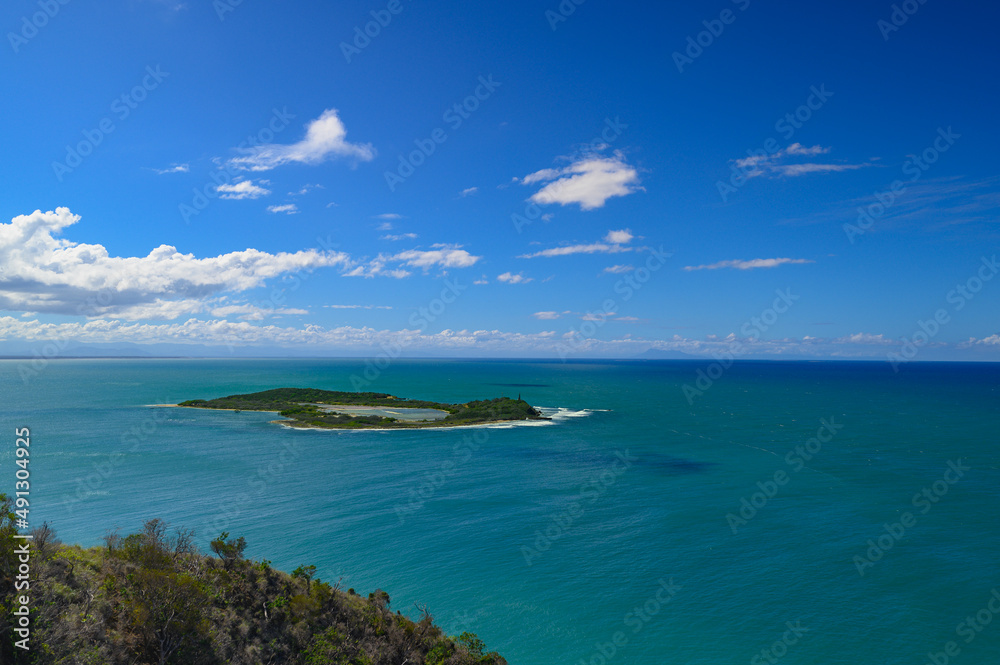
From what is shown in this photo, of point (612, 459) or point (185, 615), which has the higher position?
point (185, 615)

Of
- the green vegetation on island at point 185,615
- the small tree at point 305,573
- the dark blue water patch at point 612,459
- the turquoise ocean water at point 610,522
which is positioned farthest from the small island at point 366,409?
the green vegetation on island at point 185,615

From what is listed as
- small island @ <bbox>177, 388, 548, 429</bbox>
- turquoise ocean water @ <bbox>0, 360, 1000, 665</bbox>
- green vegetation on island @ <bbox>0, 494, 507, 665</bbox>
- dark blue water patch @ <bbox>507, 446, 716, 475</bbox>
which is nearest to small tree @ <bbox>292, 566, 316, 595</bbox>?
green vegetation on island @ <bbox>0, 494, 507, 665</bbox>

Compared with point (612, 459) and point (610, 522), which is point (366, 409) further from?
point (610, 522)

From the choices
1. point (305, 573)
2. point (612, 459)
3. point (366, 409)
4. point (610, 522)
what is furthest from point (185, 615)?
point (366, 409)

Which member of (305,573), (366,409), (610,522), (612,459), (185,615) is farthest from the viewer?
(366,409)

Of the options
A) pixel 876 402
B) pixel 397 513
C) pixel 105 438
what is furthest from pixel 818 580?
pixel 876 402

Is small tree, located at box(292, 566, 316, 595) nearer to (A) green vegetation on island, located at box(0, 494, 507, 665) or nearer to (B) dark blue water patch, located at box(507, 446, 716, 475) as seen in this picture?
(A) green vegetation on island, located at box(0, 494, 507, 665)

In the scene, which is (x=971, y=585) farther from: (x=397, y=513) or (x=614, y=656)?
(x=397, y=513)

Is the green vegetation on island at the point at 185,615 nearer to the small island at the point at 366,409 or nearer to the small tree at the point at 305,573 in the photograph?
the small tree at the point at 305,573
